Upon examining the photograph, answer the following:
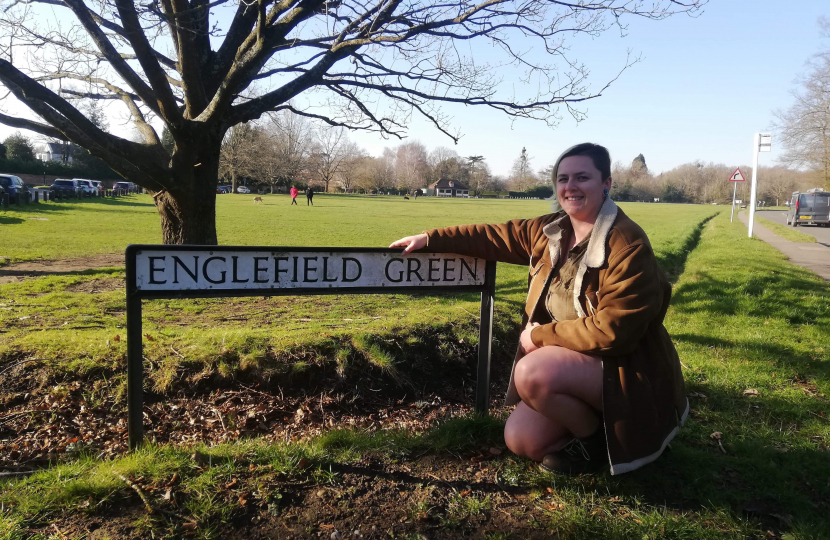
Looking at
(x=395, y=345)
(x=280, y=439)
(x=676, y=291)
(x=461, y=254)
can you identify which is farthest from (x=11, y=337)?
(x=676, y=291)

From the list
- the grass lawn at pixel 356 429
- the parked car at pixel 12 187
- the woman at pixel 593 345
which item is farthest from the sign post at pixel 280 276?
the parked car at pixel 12 187

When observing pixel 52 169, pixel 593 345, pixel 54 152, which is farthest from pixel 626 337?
pixel 54 152

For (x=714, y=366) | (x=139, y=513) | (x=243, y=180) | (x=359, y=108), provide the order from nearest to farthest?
(x=139, y=513)
(x=714, y=366)
(x=359, y=108)
(x=243, y=180)

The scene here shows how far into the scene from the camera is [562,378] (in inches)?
99.3

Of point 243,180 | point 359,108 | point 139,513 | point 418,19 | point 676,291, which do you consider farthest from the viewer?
point 243,180

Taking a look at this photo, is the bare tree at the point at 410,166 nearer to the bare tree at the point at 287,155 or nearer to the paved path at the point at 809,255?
the bare tree at the point at 287,155

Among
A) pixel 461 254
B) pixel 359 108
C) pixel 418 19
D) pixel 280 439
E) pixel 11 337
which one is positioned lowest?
pixel 280 439

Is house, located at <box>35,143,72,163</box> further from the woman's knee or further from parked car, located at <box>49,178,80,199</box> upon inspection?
the woman's knee

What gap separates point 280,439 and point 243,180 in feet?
280

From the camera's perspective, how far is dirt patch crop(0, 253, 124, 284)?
881 cm

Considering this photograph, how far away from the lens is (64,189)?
35.8 m

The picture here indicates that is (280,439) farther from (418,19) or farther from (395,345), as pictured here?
(418,19)

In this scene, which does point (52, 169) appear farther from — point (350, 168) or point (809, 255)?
point (809, 255)

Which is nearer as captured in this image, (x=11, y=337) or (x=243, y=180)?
(x=11, y=337)
